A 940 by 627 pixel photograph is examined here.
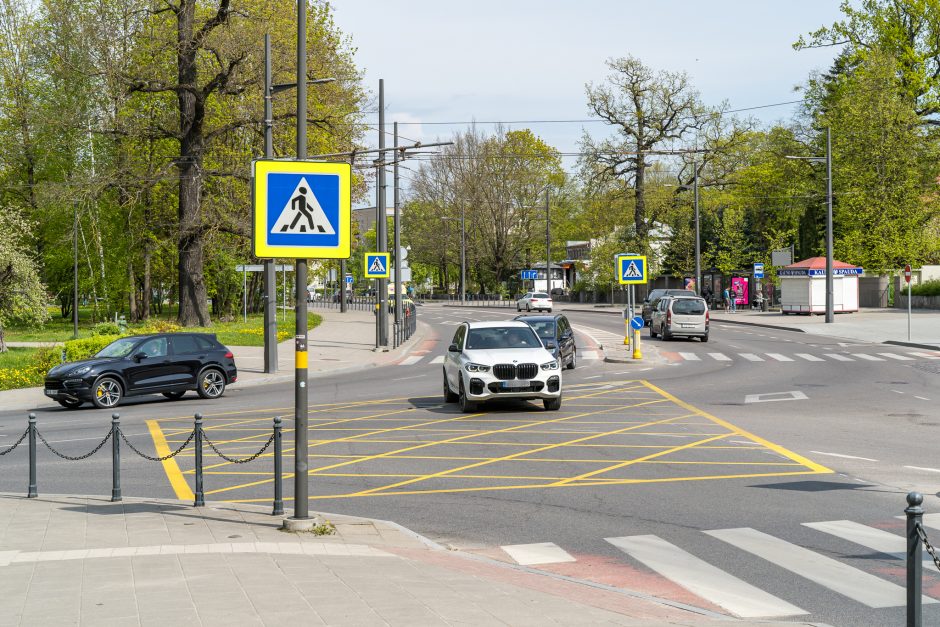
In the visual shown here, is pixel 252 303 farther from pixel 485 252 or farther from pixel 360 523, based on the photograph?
pixel 360 523

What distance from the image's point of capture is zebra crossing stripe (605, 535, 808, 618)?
6816mm

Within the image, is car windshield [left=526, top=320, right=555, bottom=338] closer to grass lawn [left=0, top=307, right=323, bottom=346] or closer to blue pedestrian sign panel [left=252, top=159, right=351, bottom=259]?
grass lawn [left=0, top=307, right=323, bottom=346]

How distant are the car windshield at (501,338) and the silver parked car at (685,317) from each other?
68.0 ft

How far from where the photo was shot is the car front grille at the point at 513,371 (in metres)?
18.3

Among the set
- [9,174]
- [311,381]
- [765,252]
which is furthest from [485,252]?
[311,381]

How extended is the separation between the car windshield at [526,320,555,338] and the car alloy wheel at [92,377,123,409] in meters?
10.9

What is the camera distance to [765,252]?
281ft

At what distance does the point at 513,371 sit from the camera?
18.3 metres

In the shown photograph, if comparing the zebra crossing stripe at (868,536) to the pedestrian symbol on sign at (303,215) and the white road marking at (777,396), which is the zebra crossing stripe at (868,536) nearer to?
the pedestrian symbol on sign at (303,215)

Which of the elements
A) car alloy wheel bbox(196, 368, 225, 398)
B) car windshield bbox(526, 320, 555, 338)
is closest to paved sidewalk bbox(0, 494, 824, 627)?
car alloy wheel bbox(196, 368, 225, 398)

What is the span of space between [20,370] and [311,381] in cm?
814

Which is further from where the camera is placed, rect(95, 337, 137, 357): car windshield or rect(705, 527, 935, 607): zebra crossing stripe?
rect(95, 337, 137, 357): car windshield

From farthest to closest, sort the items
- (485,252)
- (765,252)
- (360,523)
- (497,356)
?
1. (485,252)
2. (765,252)
3. (497,356)
4. (360,523)

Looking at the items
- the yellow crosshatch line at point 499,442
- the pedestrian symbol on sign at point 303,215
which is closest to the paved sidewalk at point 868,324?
the yellow crosshatch line at point 499,442
